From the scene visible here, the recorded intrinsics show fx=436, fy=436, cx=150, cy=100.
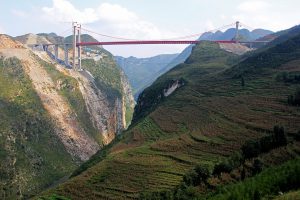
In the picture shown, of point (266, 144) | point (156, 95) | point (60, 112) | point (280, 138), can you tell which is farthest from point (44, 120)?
point (280, 138)

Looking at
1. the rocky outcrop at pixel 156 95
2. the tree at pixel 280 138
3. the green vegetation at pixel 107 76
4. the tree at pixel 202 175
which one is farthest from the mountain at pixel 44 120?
the tree at pixel 280 138

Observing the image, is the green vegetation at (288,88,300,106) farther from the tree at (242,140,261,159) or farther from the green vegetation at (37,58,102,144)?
the green vegetation at (37,58,102,144)

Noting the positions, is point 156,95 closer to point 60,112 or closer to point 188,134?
point 60,112

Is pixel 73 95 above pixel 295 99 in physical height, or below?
below

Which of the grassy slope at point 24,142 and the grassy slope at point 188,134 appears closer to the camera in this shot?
the grassy slope at point 188,134

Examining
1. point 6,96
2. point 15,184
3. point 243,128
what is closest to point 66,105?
point 6,96

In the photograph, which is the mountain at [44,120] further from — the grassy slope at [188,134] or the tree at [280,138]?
the tree at [280,138]
